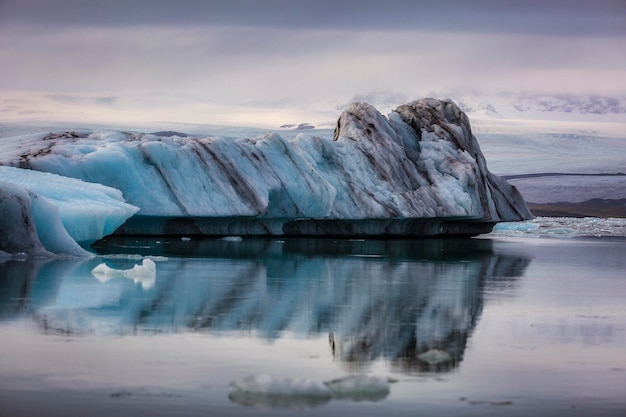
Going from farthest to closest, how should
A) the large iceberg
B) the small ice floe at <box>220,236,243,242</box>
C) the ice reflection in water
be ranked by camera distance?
1. the small ice floe at <box>220,236,243,242</box>
2. the large iceberg
3. the ice reflection in water

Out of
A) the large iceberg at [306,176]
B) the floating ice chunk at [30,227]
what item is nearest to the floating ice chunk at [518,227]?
the large iceberg at [306,176]

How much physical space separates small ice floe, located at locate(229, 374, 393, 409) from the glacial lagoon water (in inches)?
0.6

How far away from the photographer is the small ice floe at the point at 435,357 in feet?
22.4

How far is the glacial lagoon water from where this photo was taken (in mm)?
5480

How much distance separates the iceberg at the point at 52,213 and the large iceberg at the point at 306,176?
A: 2572 millimetres

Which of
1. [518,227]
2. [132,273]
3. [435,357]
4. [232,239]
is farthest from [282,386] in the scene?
[518,227]

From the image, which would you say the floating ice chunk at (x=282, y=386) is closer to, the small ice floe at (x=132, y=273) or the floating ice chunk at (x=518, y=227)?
the small ice floe at (x=132, y=273)

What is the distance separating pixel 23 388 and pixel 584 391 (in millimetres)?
3074

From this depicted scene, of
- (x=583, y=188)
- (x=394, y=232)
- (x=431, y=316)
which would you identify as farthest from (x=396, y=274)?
(x=583, y=188)

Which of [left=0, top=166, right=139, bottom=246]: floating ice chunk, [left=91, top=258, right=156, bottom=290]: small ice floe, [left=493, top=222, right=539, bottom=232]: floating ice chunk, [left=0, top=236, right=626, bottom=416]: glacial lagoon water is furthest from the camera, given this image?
[left=493, top=222, right=539, bottom=232]: floating ice chunk

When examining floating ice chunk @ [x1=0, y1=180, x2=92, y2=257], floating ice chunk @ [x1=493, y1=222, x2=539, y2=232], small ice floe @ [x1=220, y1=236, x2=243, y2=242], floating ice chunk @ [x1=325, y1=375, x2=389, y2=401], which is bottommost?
floating ice chunk @ [x1=493, y1=222, x2=539, y2=232]

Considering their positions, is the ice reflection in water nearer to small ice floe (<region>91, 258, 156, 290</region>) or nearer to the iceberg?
small ice floe (<region>91, 258, 156, 290</region>)

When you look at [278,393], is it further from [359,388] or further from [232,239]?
[232,239]

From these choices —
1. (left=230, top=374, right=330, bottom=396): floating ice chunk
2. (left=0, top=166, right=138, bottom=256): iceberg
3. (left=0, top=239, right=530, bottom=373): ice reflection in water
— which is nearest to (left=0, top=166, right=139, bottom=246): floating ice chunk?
(left=0, top=166, right=138, bottom=256): iceberg
